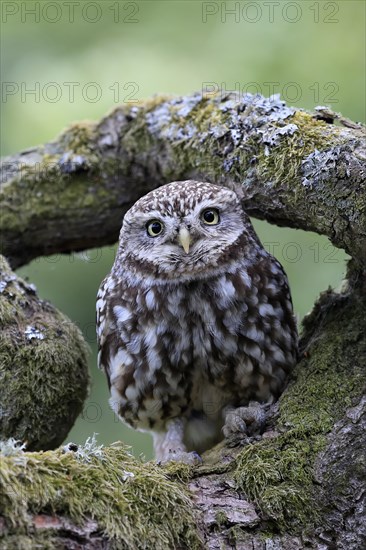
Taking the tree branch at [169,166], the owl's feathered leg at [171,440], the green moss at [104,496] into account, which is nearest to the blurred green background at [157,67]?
the tree branch at [169,166]

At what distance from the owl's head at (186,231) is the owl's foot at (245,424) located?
642 millimetres

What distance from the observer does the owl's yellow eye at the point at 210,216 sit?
3416mm

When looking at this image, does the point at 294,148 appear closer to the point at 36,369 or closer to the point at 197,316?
the point at 197,316

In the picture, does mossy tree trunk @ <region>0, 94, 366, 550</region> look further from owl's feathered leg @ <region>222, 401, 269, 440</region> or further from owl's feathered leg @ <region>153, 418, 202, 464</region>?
owl's feathered leg @ <region>153, 418, 202, 464</region>

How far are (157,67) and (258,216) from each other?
6.41 ft

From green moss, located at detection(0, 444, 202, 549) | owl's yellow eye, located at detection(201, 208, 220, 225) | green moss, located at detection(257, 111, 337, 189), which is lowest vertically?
green moss, located at detection(0, 444, 202, 549)

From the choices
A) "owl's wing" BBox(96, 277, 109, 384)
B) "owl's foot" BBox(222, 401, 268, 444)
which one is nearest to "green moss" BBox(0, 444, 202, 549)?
"owl's foot" BBox(222, 401, 268, 444)

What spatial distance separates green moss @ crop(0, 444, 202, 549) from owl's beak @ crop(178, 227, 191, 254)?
0.92 m

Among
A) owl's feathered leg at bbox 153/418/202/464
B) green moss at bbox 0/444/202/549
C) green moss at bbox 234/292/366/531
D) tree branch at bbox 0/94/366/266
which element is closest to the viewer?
green moss at bbox 0/444/202/549

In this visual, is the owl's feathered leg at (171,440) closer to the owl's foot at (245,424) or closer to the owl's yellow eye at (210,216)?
the owl's foot at (245,424)

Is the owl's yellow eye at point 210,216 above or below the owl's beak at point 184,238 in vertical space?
above

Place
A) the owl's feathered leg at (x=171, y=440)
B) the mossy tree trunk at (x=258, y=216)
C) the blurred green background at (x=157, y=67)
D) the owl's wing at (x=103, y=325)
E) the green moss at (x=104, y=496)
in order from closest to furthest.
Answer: the green moss at (x=104, y=496)
the mossy tree trunk at (x=258, y=216)
the owl's feathered leg at (x=171, y=440)
the owl's wing at (x=103, y=325)
the blurred green background at (x=157, y=67)

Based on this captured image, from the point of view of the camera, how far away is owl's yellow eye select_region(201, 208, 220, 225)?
134 inches

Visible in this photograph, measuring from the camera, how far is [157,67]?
5.25 meters
